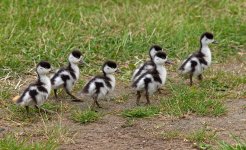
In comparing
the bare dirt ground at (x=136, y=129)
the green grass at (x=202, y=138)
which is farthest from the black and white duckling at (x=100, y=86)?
the green grass at (x=202, y=138)

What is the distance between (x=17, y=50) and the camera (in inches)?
364

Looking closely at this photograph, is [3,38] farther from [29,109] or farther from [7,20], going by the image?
[29,109]

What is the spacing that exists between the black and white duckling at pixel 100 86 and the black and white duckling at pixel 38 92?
48 centimetres

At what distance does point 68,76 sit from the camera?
7.91m

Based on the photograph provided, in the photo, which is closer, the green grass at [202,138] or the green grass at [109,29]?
the green grass at [202,138]

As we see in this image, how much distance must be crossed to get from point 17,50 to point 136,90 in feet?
7.30

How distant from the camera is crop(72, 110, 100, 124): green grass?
23.8ft

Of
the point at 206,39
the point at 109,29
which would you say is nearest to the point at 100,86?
the point at 206,39

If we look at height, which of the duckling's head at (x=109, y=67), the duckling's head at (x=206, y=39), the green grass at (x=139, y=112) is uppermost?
the duckling's head at (x=206, y=39)

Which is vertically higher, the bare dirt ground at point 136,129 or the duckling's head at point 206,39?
the duckling's head at point 206,39

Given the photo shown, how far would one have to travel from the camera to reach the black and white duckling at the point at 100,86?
7629 mm

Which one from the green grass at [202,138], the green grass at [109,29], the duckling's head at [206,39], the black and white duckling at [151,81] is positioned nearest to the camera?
the green grass at [202,138]

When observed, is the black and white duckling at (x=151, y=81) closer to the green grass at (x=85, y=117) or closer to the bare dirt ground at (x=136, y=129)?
the bare dirt ground at (x=136, y=129)

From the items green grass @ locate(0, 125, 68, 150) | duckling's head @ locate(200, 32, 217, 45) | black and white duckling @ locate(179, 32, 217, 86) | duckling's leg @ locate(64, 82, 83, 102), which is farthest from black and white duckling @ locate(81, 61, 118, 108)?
duckling's head @ locate(200, 32, 217, 45)
